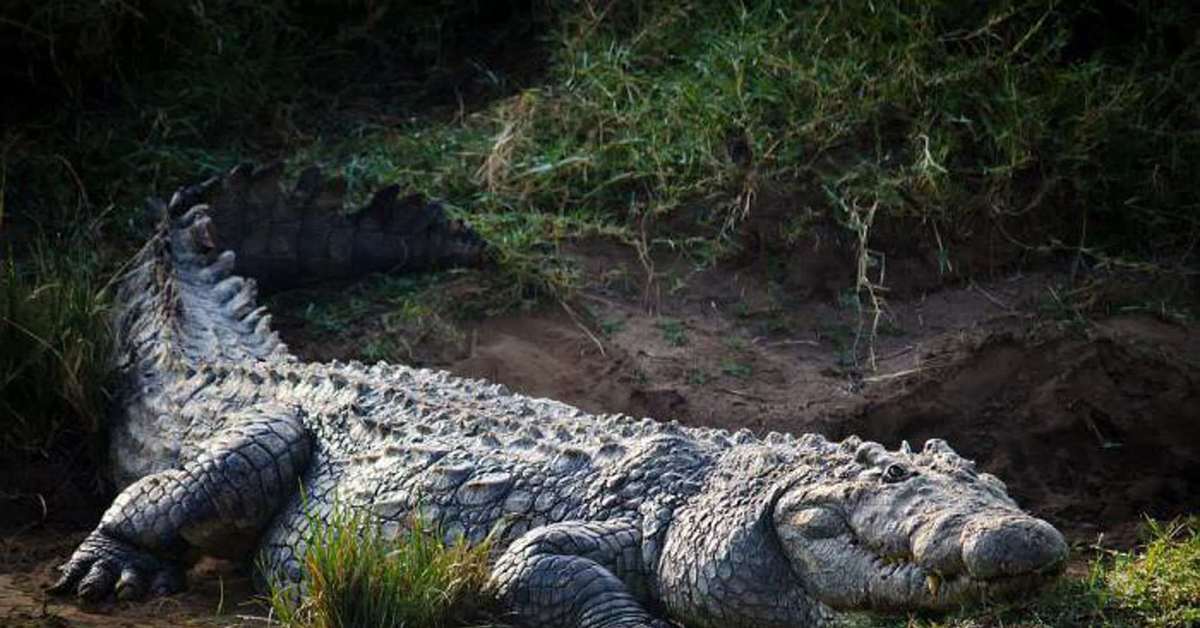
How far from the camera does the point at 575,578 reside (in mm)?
4328

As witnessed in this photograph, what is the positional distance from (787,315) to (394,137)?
217cm

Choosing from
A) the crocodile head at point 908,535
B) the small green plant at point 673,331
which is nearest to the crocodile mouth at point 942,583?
the crocodile head at point 908,535

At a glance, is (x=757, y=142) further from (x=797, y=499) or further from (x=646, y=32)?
(x=797, y=499)

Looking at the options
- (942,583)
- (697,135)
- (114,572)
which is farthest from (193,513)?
(697,135)

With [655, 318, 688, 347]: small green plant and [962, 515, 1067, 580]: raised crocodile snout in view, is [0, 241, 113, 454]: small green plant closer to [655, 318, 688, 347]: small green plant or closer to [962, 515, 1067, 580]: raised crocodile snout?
[655, 318, 688, 347]: small green plant

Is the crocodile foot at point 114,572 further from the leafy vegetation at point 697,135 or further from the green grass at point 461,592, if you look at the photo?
the leafy vegetation at point 697,135

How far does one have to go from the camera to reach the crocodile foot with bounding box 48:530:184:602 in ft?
16.6

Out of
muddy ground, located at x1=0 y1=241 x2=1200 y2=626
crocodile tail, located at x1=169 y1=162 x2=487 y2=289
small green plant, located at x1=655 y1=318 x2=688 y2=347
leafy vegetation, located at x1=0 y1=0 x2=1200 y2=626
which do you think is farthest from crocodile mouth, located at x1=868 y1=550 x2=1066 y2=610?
crocodile tail, located at x1=169 y1=162 x2=487 y2=289

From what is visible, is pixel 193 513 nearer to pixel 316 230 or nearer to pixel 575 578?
pixel 575 578

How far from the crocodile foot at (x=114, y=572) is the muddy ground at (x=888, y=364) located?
2.32 ft

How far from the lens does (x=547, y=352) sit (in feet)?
22.3

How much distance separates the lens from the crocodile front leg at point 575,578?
4.31m

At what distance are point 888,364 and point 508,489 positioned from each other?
2.38 metres

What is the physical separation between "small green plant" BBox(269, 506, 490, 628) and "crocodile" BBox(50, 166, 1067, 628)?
0.14 metres
